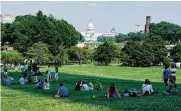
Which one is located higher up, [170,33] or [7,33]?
[170,33]

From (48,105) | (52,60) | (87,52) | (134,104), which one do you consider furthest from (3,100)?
(87,52)

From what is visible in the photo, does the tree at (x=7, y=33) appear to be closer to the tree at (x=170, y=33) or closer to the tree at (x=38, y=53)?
the tree at (x=38, y=53)

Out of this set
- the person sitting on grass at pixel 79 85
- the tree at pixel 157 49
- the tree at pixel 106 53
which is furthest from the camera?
the tree at pixel 106 53

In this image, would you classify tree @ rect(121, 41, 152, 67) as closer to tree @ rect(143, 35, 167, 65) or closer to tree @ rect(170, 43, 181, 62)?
tree @ rect(143, 35, 167, 65)

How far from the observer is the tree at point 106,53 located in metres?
107

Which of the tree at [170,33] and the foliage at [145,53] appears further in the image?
the tree at [170,33]

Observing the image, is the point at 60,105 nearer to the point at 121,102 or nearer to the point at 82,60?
the point at 121,102

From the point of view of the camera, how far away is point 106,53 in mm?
107562

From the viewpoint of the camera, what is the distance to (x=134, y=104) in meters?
23.3

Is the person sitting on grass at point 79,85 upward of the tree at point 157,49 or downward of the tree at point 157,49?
downward

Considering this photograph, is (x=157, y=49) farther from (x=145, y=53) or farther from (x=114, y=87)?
(x=114, y=87)

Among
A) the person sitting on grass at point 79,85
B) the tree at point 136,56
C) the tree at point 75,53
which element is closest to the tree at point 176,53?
the tree at point 136,56

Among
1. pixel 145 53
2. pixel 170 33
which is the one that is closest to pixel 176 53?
pixel 145 53

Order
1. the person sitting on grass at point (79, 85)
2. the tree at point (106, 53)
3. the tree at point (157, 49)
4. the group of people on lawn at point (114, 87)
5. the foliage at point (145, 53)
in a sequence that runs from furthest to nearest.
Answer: the tree at point (106, 53) → the tree at point (157, 49) → the foliage at point (145, 53) → the person sitting on grass at point (79, 85) → the group of people on lawn at point (114, 87)
